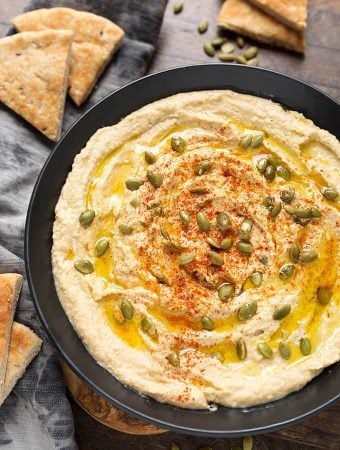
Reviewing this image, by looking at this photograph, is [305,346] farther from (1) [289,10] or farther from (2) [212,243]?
(1) [289,10]

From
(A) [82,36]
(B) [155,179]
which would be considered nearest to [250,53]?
(A) [82,36]

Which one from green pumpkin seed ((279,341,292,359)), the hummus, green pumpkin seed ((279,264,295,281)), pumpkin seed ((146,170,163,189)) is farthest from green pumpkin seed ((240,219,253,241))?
green pumpkin seed ((279,341,292,359))

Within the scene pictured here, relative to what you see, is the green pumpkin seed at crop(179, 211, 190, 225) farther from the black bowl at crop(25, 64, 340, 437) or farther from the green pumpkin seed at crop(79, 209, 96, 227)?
the black bowl at crop(25, 64, 340, 437)

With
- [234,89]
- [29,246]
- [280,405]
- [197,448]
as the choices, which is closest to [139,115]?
[234,89]

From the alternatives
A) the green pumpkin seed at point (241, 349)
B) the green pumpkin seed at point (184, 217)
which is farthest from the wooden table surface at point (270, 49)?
the green pumpkin seed at point (241, 349)

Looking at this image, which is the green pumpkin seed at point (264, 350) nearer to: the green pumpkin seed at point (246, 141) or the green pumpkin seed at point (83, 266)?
the green pumpkin seed at point (83, 266)

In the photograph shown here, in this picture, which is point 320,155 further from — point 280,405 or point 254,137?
point 280,405
